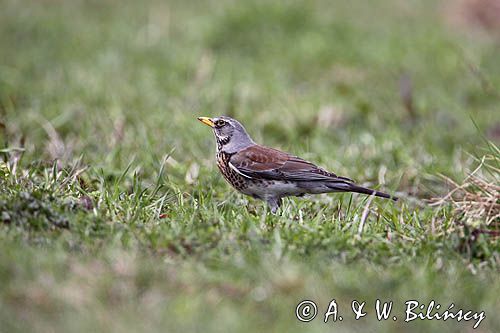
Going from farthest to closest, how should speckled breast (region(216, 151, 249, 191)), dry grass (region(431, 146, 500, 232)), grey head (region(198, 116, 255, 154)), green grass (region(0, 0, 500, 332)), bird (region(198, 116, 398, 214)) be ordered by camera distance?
grey head (region(198, 116, 255, 154))
speckled breast (region(216, 151, 249, 191))
bird (region(198, 116, 398, 214))
dry grass (region(431, 146, 500, 232))
green grass (region(0, 0, 500, 332))

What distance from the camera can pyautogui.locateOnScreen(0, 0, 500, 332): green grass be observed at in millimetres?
4059

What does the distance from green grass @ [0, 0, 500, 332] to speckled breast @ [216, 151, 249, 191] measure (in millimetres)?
215

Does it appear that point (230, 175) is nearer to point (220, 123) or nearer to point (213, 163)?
point (220, 123)

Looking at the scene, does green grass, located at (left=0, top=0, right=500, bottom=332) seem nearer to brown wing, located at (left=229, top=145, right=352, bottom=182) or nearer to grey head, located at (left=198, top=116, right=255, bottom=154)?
brown wing, located at (left=229, top=145, right=352, bottom=182)

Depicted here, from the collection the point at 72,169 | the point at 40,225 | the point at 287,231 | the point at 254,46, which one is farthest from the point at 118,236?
the point at 254,46

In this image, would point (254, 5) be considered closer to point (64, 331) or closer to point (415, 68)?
point (415, 68)

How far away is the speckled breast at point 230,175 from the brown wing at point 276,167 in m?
0.04

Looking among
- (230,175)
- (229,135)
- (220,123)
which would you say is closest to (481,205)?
(230,175)

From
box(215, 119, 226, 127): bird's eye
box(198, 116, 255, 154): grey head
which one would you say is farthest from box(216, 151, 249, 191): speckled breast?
box(215, 119, 226, 127): bird's eye

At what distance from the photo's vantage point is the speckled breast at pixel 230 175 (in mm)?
5910

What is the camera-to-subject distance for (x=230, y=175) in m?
6.00

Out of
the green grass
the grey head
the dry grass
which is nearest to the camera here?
the green grass

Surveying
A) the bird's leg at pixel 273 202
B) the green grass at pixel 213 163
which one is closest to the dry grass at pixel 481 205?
the green grass at pixel 213 163

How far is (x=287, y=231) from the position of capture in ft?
16.0
